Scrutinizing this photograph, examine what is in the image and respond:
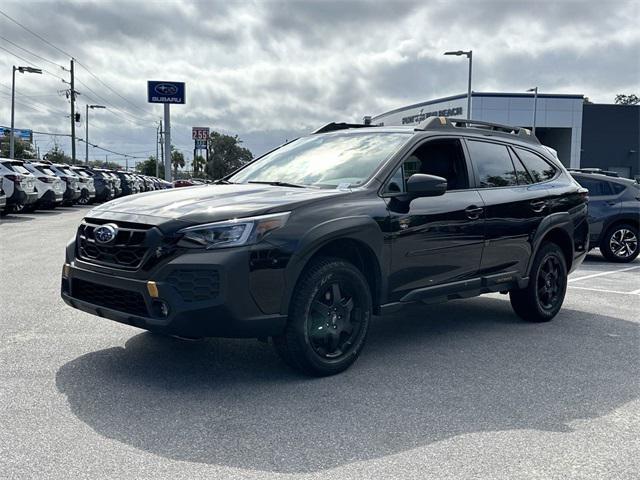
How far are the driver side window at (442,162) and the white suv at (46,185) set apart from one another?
1567cm

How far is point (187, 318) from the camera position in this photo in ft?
12.2

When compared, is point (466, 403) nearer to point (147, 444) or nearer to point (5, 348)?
point (147, 444)

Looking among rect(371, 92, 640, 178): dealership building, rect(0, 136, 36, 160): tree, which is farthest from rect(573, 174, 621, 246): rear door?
rect(0, 136, 36, 160): tree

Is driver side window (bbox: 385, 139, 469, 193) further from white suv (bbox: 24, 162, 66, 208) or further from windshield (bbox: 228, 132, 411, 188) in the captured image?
white suv (bbox: 24, 162, 66, 208)

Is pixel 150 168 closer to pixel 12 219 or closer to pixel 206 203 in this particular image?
pixel 12 219

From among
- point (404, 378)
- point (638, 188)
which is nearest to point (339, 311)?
point (404, 378)

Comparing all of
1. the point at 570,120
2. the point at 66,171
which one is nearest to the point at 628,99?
the point at 570,120

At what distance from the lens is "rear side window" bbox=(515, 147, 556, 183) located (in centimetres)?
617

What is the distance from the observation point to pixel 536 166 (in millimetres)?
6297

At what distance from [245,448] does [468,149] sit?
11.2 ft

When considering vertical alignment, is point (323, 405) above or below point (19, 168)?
below

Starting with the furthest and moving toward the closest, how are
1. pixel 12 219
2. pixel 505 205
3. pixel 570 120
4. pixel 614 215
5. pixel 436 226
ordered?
pixel 570 120
pixel 12 219
pixel 614 215
pixel 505 205
pixel 436 226

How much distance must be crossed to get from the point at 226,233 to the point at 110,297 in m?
0.92

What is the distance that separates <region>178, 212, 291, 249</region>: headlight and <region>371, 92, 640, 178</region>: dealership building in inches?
1836
